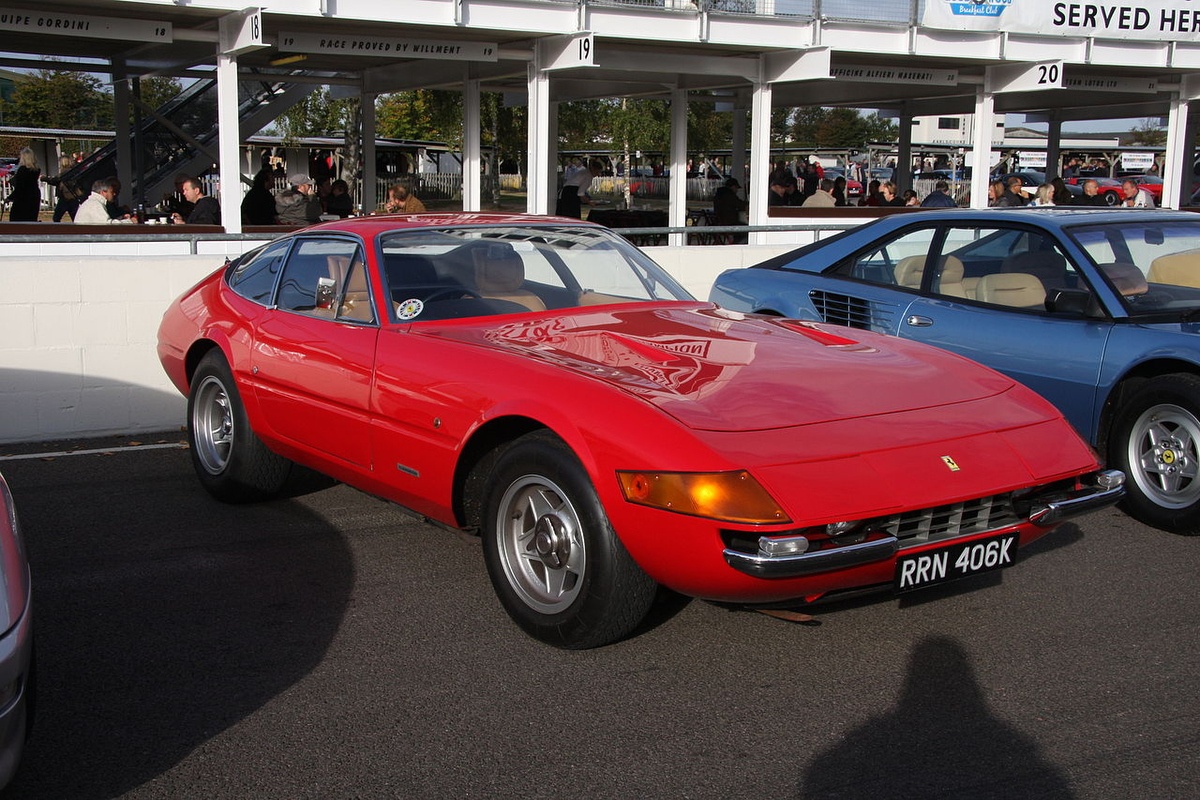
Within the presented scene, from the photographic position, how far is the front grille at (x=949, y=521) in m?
3.78

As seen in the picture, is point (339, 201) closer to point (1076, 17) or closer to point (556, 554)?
point (1076, 17)

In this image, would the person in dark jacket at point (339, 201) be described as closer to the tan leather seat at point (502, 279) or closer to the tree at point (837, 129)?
the tan leather seat at point (502, 279)

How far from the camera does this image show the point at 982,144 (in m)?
19.0

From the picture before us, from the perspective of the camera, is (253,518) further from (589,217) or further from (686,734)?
(589,217)

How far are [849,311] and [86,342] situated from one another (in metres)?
4.96

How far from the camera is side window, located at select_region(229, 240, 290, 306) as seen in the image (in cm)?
597

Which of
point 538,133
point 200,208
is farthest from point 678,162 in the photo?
point 200,208

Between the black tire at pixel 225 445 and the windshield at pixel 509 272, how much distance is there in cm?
127

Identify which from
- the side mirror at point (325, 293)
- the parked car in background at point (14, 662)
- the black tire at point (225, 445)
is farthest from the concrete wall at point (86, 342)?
the parked car in background at point (14, 662)

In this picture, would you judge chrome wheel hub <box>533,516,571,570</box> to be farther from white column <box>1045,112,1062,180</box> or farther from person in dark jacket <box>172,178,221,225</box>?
white column <box>1045,112,1062,180</box>

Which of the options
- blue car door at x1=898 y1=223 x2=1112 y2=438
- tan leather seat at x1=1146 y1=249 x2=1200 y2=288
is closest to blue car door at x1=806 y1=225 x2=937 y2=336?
blue car door at x1=898 y1=223 x2=1112 y2=438

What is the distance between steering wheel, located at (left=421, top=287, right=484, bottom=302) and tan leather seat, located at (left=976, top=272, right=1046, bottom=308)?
2932 millimetres

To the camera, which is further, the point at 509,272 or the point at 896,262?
the point at 896,262

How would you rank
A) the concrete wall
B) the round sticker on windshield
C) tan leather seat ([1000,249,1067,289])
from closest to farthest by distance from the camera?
the round sticker on windshield < tan leather seat ([1000,249,1067,289]) < the concrete wall
